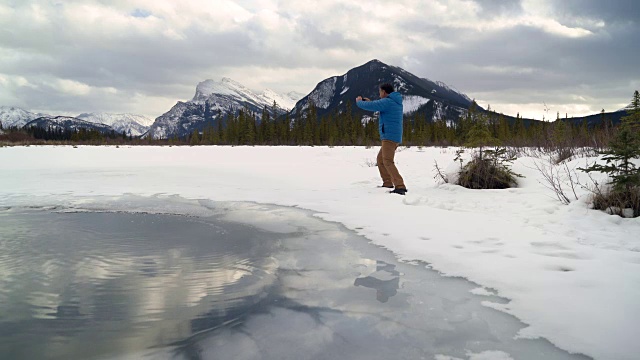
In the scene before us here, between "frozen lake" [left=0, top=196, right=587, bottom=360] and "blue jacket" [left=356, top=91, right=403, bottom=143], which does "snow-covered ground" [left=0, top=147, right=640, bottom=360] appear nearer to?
"frozen lake" [left=0, top=196, right=587, bottom=360]

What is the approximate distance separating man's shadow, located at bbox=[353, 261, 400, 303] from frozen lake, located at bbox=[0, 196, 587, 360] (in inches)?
0.5

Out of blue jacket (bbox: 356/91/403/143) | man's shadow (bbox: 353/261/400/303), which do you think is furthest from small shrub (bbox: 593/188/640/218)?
blue jacket (bbox: 356/91/403/143)

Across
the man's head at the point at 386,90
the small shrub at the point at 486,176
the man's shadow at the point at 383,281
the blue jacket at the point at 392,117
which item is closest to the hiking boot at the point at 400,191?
the blue jacket at the point at 392,117

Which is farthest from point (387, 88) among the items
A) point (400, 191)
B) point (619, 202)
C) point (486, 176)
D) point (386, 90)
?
point (619, 202)

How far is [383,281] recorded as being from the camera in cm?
267

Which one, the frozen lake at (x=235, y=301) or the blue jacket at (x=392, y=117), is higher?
the blue jacket at (x=392, y=117)

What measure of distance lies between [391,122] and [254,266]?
16.5ft

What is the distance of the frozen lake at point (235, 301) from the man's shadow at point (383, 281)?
13 mm

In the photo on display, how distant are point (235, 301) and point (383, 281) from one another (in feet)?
3.35

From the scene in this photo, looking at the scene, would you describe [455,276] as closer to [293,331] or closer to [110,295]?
[293,331]

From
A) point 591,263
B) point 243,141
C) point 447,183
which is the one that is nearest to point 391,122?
point 447,183

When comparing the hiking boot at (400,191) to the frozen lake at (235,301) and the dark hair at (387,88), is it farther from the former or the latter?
the frozen lake at (235,301)

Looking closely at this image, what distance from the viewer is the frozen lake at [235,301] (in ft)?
5.80

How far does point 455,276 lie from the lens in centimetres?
277
